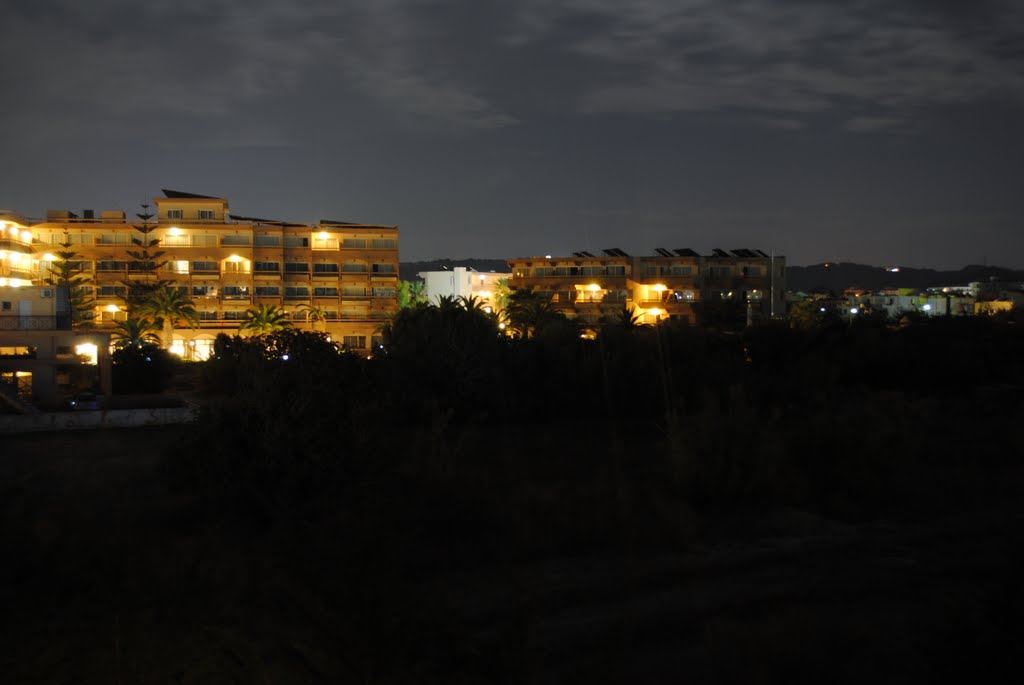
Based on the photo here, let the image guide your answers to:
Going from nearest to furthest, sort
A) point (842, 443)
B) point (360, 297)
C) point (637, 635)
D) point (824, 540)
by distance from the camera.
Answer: point (637, 635) → point (824, 540) → point (842, 443) → point (360, 297)

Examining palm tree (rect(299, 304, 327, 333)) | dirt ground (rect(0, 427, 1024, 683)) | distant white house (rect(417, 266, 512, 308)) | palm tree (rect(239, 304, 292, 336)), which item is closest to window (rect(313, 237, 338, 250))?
palm tree (rect(299, 304, 327, 333))

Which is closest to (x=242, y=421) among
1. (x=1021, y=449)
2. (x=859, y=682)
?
(x=859, y=682)

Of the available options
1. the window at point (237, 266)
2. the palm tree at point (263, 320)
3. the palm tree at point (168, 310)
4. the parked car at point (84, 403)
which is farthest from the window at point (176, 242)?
the parked car at point (84, 403)

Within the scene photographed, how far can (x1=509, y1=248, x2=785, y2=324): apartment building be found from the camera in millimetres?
95875

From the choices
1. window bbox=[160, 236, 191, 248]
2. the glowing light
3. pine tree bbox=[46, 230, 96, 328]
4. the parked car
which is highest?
window bbox=[160, 236, 191, 248]

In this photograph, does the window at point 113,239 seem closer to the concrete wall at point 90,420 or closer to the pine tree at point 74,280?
the pine tree at point 74,280

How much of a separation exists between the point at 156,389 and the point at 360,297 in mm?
45322

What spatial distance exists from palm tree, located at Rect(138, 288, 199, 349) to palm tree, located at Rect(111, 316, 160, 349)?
1.32 m

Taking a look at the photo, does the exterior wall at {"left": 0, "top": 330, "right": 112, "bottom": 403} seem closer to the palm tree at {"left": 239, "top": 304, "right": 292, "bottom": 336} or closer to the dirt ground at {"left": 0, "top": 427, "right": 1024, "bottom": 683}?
the palm tree at {"left": 239, "top": 304, "right": 292, "bottom": 336}

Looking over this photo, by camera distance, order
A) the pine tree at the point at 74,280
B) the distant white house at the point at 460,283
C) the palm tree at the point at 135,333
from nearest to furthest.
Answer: the palm tree at the point at 135,333, the pine tree at the point at 74,280, the distant white house at the point at 460,283

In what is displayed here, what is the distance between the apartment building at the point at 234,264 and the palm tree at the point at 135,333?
545 centimetres

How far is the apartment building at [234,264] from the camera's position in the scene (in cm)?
8519

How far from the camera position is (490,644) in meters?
6.54

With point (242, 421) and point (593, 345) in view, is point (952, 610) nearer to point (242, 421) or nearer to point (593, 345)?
point (242, 421)
